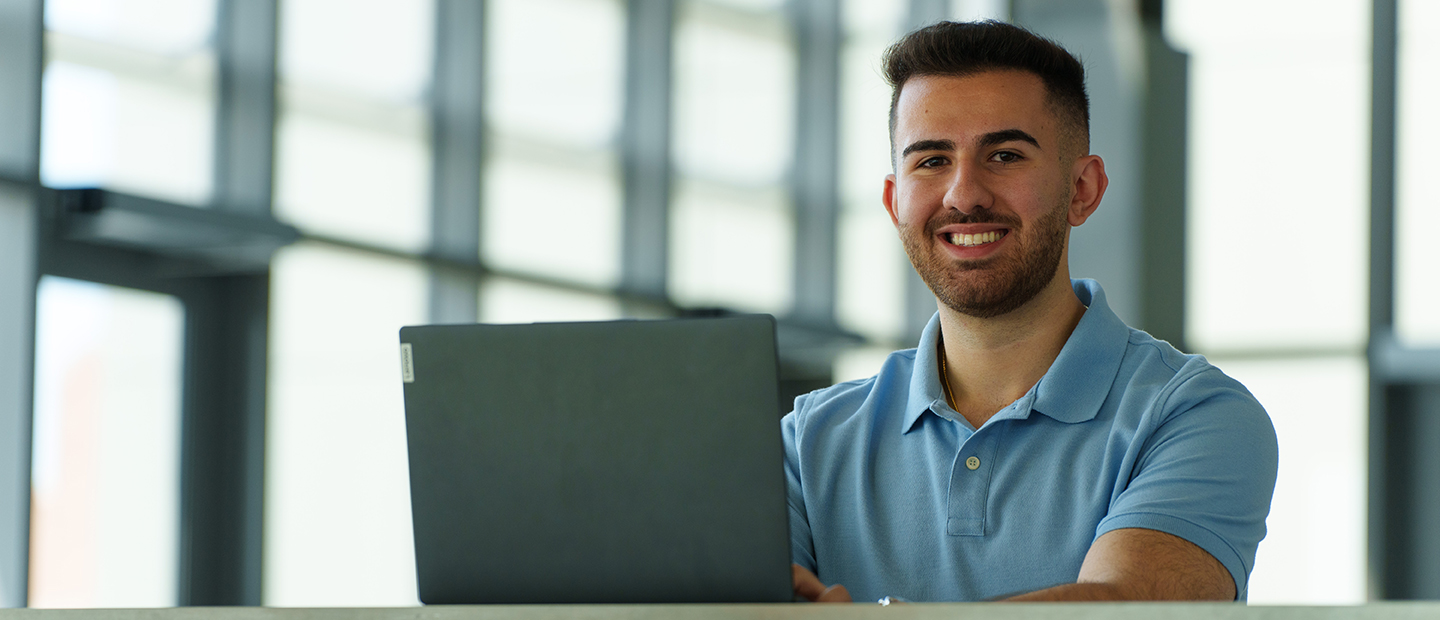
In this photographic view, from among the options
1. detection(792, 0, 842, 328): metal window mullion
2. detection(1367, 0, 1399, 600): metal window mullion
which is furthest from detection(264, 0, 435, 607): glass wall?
detection(1367, 0, 1399, 600): metal window mullion

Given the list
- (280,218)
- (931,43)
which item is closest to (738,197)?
(280,218)

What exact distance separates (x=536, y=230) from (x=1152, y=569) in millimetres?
3786

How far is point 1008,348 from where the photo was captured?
1741mm

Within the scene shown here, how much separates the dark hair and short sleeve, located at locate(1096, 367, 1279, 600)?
1.35 feet

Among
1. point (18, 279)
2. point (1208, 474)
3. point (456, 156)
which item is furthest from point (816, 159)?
point (1208, 474)

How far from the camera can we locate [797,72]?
5.75 m

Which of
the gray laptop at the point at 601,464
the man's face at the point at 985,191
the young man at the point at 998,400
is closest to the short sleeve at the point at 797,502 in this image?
the young man at the point at 998,400

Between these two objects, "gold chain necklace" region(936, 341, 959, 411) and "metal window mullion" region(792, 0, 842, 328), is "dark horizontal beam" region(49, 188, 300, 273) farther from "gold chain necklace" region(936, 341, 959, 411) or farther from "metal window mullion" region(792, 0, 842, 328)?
"gold chain necklace" region(936, 341, 959, 411)

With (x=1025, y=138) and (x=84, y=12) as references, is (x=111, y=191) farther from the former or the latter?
(x=1025, y=138)

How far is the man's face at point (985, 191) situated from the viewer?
1694mm

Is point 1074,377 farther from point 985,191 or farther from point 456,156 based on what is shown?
point 456,156

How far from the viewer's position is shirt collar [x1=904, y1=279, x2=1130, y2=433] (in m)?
1.63

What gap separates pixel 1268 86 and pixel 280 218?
3.65 m

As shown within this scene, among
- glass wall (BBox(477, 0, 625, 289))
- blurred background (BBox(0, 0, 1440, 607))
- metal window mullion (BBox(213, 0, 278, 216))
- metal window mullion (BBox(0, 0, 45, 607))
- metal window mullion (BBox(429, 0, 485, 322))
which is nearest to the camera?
metal window mullion (BBox(0, 0, 45, 607))
